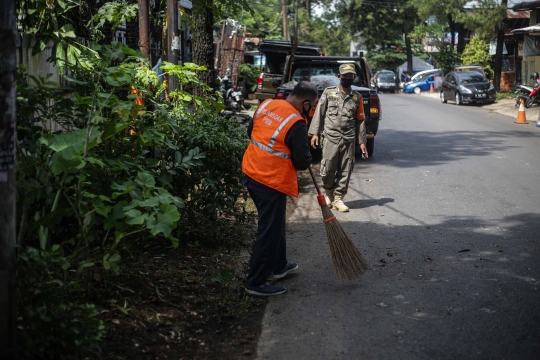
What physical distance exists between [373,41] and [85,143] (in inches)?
2427

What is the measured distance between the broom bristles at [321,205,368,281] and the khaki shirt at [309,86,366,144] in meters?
3.11

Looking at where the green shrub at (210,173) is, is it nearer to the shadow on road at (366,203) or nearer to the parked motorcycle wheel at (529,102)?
the shadow on road at (366,203)

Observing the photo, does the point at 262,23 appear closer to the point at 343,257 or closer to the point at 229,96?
the point at 229,96

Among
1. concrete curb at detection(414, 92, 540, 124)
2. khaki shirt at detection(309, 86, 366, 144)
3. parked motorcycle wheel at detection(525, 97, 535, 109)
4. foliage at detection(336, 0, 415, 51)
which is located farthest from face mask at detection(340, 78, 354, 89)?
foliage at detection(336, 0, 415, 51)

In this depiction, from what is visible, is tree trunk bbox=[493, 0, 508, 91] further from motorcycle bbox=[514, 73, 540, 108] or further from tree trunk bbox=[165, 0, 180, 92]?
tree trunk bbox=[165, 0, 180, 92]

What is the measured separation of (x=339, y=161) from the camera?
29.3 ft

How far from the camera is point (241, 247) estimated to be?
6852 millimetres

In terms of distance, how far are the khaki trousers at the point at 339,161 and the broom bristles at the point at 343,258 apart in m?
3.02

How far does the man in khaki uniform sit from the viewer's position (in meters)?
8.82

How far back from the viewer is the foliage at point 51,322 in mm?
3596

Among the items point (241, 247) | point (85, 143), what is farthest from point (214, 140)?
A: point (85, 143)

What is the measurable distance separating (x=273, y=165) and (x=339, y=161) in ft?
11.9

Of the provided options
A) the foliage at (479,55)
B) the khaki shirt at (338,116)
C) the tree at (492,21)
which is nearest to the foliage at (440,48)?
the foliage at (479,55)

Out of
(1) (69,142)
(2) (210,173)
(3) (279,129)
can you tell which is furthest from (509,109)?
(1) (69,142)
